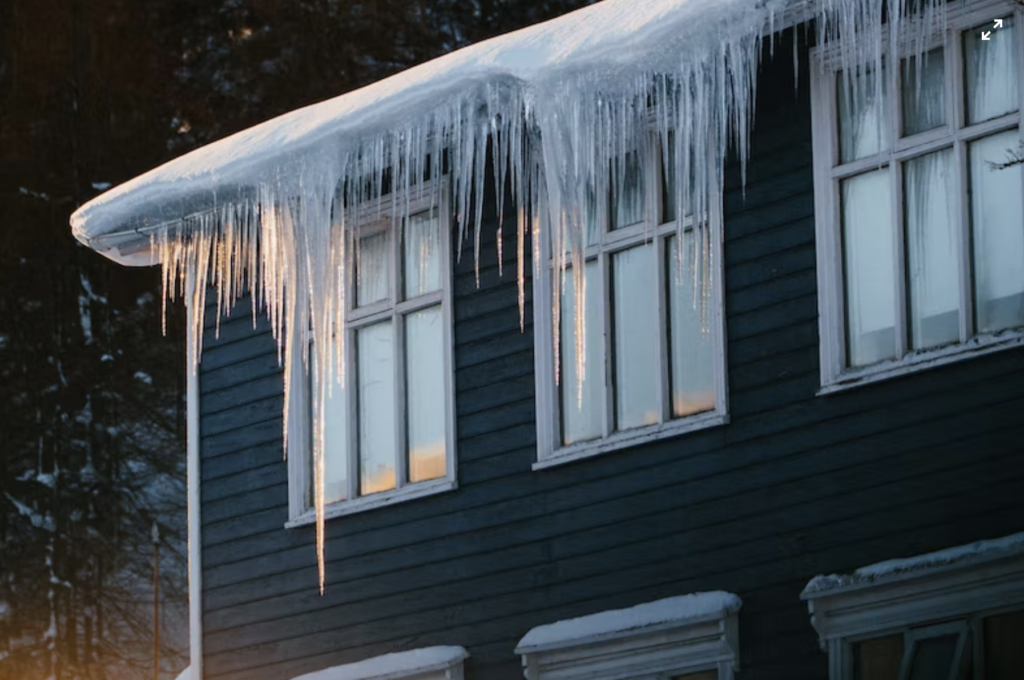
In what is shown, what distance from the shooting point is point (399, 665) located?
10758 mm

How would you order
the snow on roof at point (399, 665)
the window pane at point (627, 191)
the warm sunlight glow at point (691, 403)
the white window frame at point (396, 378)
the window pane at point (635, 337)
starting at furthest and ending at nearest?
the white window frame at point (396, 378)
the snow on roof at point (399, 665)
the window pane at point (627, 191)
the window pane at point (635, 337)
the warm sunlight glow at point (691, 403)

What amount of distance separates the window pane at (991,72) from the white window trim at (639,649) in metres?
2.47

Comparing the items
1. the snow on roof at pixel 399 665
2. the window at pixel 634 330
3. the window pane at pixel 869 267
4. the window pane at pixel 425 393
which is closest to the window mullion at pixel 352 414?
the window pane at pixel 425 393

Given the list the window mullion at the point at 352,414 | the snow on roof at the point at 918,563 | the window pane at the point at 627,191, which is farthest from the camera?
the window mullion at the point at 352,414

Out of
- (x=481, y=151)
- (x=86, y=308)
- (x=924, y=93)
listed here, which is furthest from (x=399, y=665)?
(x=86, y=308)

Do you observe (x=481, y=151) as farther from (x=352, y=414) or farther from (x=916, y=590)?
(x=916, y=590)

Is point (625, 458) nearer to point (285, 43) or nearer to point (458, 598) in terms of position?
point (458, 598)

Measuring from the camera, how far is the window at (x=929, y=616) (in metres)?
8.20

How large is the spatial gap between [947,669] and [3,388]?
2019 centimetres

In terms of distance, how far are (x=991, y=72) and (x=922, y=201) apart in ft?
2.06

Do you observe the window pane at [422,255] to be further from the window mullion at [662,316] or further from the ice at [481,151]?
the window mullion at [662,316]

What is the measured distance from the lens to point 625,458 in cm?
982

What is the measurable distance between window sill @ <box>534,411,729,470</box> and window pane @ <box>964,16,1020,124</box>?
1.85 meters

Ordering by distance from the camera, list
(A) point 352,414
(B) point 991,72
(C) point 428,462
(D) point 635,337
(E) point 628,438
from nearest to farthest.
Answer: (B) point 991,72 → (E) point 628,438 → (D) point 635,337 → (C) point 428,462 → (A) point 352,414
